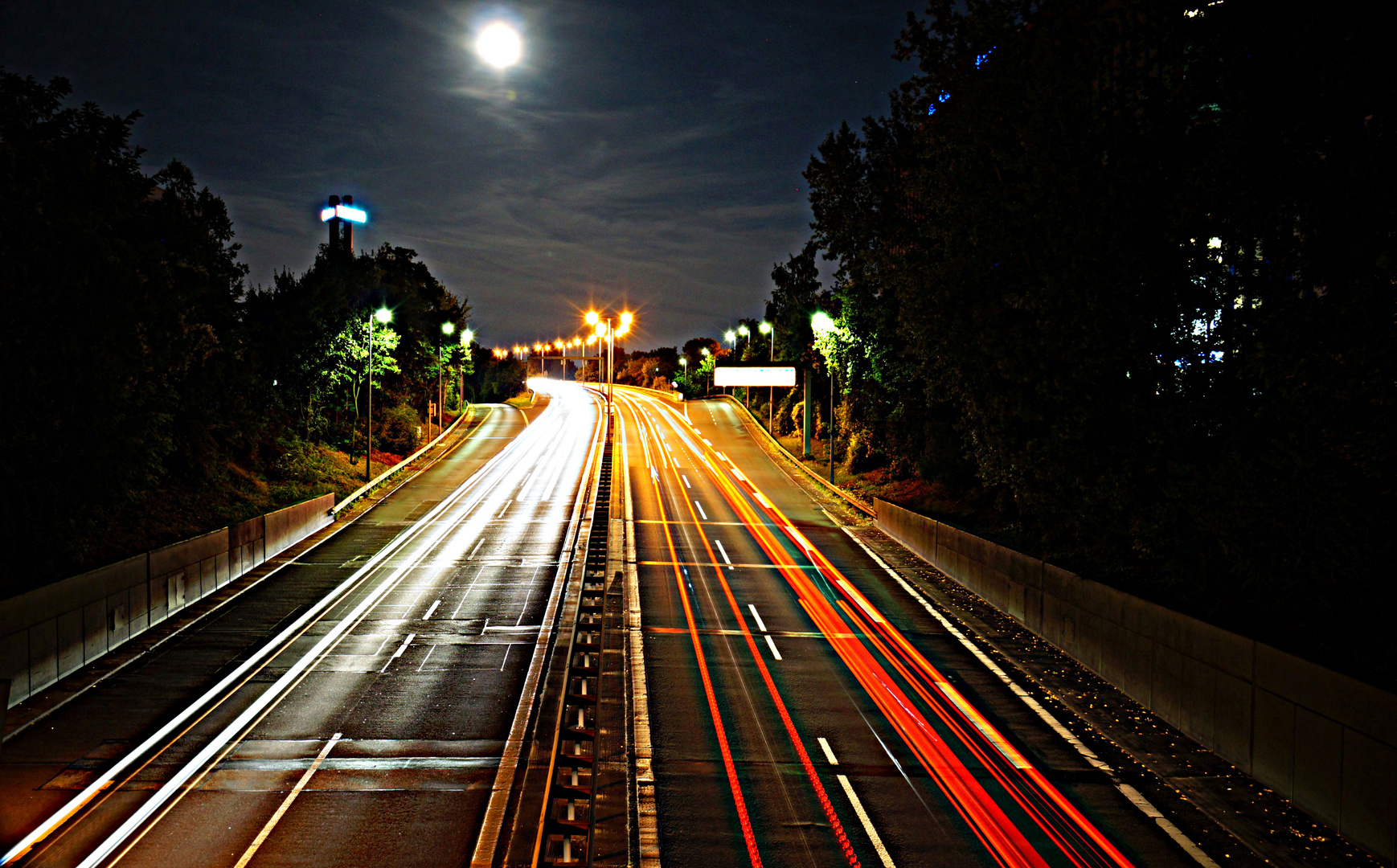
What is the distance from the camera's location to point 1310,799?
35.4 ft

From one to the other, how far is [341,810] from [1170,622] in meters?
13.0

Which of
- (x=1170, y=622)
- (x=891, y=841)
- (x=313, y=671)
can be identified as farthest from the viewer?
(x=313, y=671)

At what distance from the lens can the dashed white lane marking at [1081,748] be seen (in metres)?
10.4

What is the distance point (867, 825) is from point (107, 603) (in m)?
15.8

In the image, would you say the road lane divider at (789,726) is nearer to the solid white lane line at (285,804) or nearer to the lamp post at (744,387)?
the solid white lane line at (285,804)

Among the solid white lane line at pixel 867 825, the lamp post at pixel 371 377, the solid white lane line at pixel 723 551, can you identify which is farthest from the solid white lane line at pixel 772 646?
the lamp post at pixel 371 377

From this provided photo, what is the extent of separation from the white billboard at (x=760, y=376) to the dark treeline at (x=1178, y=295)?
154 feet

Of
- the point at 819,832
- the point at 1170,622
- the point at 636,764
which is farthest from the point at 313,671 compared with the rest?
the point at 1170,622

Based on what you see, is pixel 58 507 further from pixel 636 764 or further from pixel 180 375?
pixel 636 764

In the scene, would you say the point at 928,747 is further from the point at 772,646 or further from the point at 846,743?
the point at 772,646

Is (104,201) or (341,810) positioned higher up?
(104,201)

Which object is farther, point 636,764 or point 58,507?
point 58,507

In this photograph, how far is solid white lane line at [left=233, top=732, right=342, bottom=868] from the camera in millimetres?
9867

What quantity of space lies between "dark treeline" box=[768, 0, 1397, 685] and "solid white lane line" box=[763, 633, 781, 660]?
7.22 m
